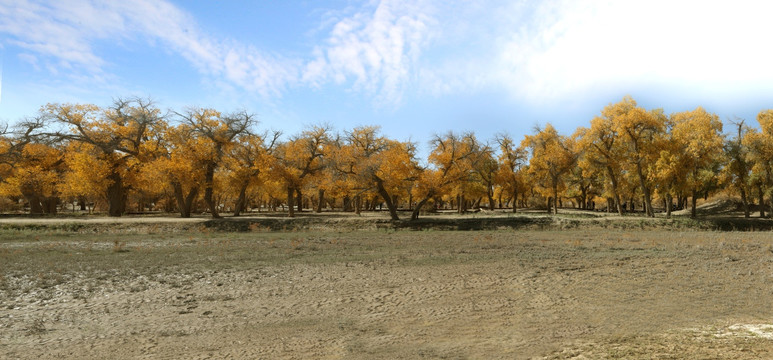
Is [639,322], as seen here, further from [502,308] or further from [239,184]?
[239,184]

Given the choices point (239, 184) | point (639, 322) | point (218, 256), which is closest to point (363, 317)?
point (639, 322)

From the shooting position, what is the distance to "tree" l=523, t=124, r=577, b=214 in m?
50.3

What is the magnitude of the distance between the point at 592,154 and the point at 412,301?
133ft

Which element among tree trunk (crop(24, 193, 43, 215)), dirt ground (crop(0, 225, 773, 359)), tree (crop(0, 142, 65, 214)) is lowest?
dirt ground (crop(0, 225, 773, 359))

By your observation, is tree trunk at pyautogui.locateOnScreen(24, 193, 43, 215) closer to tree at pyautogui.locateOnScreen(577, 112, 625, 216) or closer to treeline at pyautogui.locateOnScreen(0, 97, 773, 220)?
treeline at pyautogui.locateOnScreen(0, 97, 773, 220)

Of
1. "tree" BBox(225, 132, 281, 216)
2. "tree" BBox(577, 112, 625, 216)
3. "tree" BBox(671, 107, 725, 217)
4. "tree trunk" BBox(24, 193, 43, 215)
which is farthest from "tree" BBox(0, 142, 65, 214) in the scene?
"tree" BBox(671, 107, 725, 217)

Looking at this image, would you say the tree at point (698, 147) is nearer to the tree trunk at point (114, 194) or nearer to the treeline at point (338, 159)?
the treeline at point (338, 159)

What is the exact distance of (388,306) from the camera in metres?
9.98

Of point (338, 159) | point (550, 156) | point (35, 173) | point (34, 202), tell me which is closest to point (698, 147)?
point (550, 156)

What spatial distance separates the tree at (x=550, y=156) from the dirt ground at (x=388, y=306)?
33824 millimetres

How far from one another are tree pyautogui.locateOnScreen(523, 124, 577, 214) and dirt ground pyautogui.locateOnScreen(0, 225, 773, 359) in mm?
33824

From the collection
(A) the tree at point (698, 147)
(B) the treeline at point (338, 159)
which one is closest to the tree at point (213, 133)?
(B) the treeline at point (338, 159)

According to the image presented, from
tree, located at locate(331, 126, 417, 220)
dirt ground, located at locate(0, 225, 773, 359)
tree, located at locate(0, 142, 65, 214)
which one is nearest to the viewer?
dirt ground, located at locate(0, 225, 773, 359)

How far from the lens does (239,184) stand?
152 feet
